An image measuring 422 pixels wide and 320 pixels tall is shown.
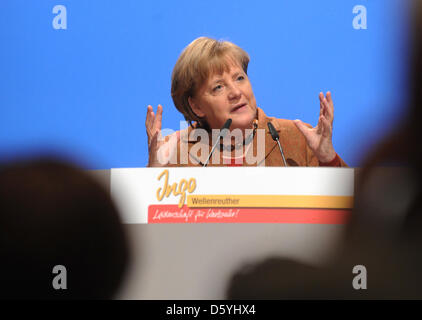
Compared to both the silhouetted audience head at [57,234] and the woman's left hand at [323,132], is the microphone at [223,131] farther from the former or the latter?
the silhouetted audience head at [57,234]

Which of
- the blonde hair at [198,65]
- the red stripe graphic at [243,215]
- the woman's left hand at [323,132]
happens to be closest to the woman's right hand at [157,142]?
the blonde hair at [198,65]

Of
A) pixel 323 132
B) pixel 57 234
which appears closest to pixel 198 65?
pixel 323 132

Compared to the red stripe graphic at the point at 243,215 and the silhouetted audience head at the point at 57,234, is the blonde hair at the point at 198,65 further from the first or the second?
the silhouetted audience head at the point at 57,234

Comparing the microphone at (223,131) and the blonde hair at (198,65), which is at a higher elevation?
the blonde hair at (198,65)

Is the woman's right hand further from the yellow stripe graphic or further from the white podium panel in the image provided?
the yellow stripe graphic

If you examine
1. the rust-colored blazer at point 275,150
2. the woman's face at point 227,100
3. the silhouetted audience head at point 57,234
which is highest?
the woman's face at point 227,100

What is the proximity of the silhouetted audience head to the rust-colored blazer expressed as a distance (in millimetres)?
396

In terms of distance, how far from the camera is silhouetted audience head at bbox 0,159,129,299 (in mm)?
2590

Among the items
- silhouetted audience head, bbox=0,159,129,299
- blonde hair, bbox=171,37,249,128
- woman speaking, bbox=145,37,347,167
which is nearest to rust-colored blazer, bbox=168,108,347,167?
woman speaking, bbox=145,37,347,167

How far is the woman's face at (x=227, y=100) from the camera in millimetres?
2609

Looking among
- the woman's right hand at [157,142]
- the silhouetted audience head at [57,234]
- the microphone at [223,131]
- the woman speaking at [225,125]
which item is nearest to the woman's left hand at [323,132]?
the woman speaking at [225,125]
